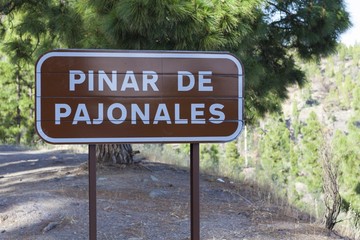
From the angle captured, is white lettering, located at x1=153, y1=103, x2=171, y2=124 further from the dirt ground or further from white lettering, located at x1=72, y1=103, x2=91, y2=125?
the dirt ground

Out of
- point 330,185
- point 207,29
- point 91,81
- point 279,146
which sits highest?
point 207,29

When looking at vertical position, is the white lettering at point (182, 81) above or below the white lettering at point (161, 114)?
above

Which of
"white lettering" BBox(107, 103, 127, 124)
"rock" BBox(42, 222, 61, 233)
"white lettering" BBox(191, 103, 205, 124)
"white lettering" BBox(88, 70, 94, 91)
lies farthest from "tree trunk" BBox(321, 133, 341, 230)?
"white lettering" BBox(88, 70, 94, 91)

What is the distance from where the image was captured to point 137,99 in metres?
3.64

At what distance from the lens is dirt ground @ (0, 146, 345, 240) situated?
5.43 m

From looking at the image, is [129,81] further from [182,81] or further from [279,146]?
[279,146]

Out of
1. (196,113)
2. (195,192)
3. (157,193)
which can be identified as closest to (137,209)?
(157,193)

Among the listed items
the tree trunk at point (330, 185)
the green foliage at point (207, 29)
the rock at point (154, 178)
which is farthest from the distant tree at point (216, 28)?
the rock at point (154, 178)

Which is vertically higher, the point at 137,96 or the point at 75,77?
the point at 75,77

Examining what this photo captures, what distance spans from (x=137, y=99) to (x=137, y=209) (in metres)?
2.88

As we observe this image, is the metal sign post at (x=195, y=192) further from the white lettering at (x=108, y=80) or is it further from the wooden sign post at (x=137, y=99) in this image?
the white lettering at (x=108, y=80)

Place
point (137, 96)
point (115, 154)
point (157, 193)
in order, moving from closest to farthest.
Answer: point (137, 96) → point (157, 193) → point (115, 154)

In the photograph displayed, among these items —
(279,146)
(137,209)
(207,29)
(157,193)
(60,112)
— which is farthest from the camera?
(279,146)

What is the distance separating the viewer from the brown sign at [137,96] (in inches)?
139
